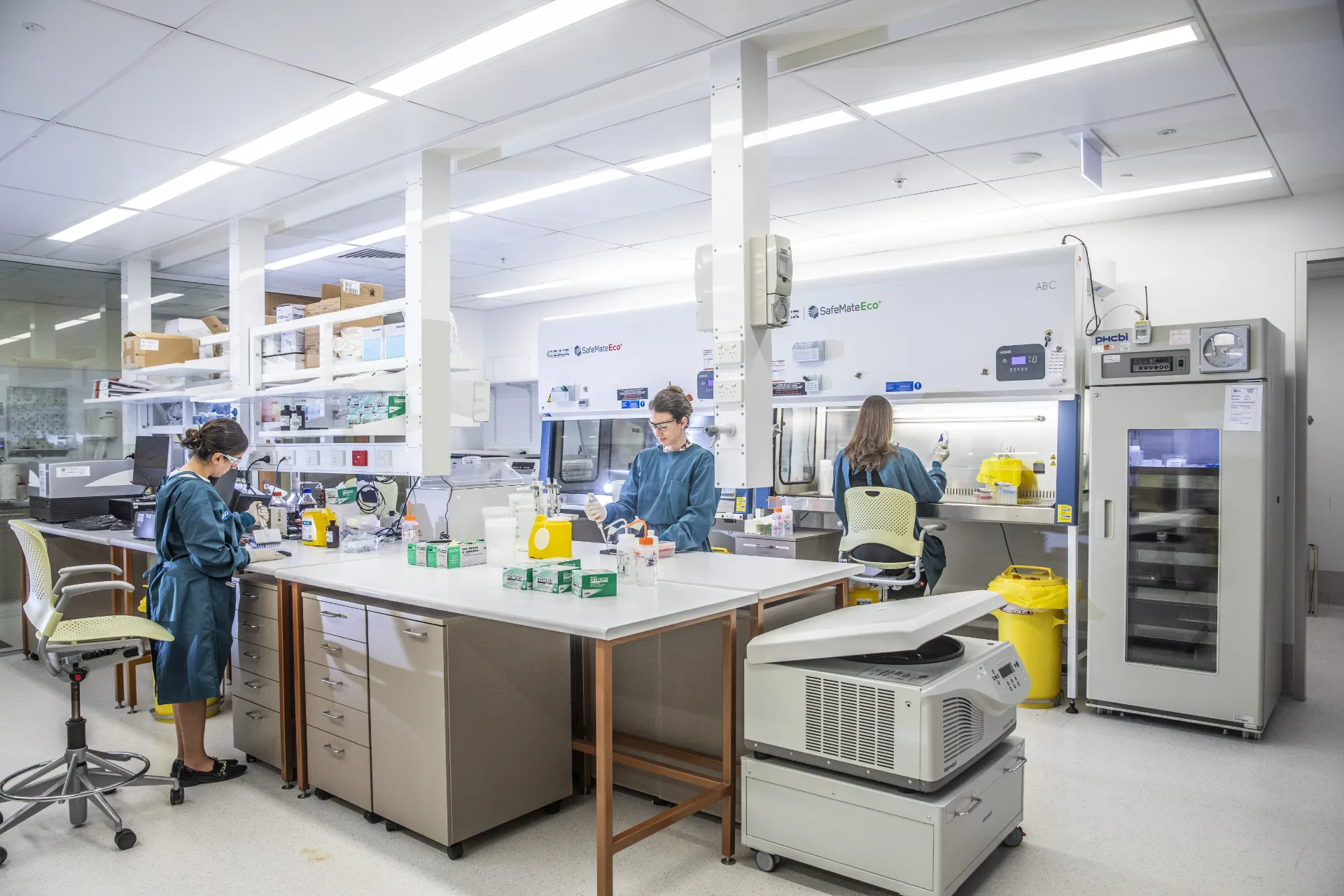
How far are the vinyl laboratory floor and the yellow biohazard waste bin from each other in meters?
0.58

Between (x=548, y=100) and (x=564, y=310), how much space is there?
15.6ft

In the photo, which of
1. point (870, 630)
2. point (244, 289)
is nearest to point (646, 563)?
point (870, 630)

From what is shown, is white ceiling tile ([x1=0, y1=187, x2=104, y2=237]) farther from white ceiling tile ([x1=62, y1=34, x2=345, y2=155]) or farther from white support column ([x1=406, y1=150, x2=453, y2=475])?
white support column ([x1=406, y1=150, x2=453, y2=475])

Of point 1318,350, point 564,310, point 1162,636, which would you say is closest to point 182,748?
point 1162,636

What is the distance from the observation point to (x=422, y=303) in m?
4.20

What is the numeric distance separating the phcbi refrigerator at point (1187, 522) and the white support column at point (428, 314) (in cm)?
323

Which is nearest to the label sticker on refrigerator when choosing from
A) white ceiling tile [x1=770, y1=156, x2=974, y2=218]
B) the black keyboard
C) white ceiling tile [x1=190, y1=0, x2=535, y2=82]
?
white ceiling tile [x1=770, y1=156, x2=974, y2=218]

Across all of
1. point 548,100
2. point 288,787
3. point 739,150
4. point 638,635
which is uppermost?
point 548,100

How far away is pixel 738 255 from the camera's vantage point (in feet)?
10.4

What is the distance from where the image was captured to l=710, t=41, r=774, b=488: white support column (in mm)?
3117

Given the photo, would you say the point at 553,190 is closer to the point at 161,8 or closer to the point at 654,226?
the point at 654,226

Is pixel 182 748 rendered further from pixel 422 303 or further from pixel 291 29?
pixel 291 29

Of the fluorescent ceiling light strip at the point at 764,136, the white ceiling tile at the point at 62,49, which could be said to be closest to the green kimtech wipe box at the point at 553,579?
the fluorescent ceiling light strip at the point at 764,136

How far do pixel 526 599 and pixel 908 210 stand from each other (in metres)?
3.72
